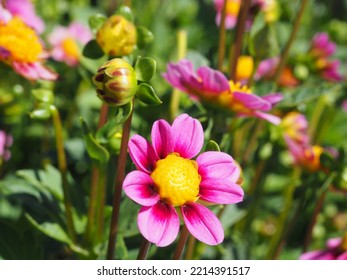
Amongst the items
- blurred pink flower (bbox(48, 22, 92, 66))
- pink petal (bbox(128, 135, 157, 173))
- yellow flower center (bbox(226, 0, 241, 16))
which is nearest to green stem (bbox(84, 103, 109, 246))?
pink petal (bbox(128, 135, 157, 173))

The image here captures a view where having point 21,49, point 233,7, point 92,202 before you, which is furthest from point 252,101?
point 233,7

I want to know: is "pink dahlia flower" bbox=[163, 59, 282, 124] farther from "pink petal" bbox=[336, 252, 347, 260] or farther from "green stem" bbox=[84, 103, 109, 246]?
"pink petal" bbox=[336, 252, 347, 260]

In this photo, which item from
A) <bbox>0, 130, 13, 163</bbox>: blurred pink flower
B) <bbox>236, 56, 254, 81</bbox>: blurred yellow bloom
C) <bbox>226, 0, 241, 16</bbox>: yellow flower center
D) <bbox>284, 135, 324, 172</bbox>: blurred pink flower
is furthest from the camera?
<bbox>226, 0, 241, 16</bbox>: yellow flower center

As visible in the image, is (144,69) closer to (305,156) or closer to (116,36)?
(116,36)

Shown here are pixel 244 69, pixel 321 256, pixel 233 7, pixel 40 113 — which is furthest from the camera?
pixel 233 7

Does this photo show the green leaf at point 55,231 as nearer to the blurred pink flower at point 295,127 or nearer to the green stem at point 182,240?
Answer: the green stem at point 182,240

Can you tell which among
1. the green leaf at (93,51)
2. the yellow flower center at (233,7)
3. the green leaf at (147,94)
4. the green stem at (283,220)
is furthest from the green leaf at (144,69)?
the yellow flower center at (233,7)

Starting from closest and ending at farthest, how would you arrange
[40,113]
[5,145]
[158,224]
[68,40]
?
1. [158,224]
2. [40,113]
3. [5,145]
4. [68,40]
